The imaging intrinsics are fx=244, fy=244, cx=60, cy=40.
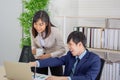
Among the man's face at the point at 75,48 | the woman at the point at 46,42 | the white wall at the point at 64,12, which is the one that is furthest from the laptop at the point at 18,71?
the white wall at the point at 64,12

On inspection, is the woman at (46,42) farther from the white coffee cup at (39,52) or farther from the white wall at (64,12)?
the white wall at (64,12)

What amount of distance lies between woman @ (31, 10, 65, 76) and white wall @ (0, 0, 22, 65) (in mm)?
2304

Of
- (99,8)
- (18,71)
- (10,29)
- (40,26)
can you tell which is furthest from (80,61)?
(10,29)

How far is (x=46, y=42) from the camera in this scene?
2.90 metres

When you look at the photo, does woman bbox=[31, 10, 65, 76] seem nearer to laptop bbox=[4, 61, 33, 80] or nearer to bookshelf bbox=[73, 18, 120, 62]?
laptop bbox=[4, 61, 33, 80]

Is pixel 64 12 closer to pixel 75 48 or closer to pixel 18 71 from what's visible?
pixel 75 48

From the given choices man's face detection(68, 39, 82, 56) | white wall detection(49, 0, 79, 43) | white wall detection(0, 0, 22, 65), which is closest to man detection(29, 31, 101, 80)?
man's face detection(68, 39, 82, 56)

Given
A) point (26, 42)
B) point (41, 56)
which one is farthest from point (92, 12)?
point (41, 56)

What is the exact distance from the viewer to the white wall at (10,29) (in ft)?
16.9

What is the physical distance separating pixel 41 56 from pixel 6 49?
2.84 m

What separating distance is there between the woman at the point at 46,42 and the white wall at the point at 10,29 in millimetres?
A: 2304

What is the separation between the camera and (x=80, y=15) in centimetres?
425

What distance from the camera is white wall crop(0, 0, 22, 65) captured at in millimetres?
5136

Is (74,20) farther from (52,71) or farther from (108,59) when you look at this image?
(52,71)
